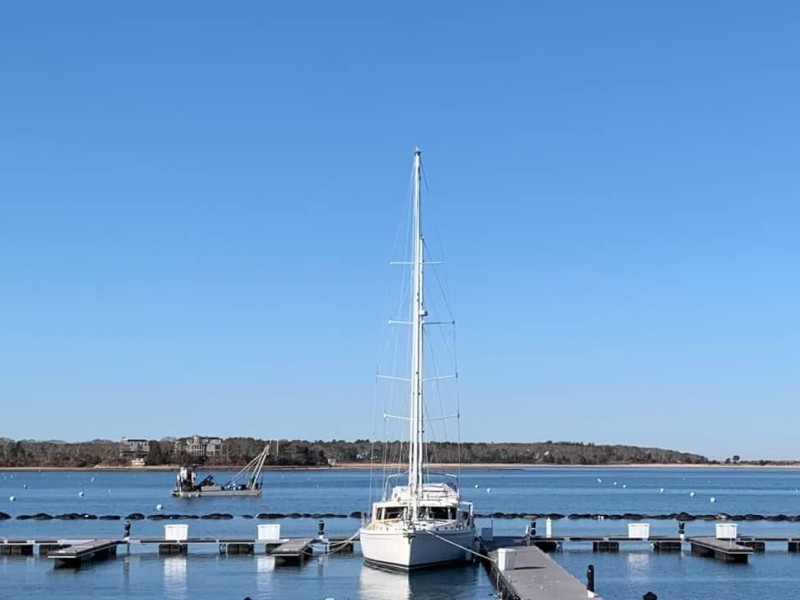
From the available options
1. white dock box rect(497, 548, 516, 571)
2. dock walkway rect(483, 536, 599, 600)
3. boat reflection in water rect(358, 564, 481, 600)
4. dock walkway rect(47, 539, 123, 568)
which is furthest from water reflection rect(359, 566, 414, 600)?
dock walkway rect(47, 539, 123, 568)

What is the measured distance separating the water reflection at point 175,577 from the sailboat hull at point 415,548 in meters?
8.34

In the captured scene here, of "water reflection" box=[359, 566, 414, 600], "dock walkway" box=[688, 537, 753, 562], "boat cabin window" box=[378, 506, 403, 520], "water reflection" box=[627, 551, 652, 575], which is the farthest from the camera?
"dock walkway" box=[688, 537, 753, 562]

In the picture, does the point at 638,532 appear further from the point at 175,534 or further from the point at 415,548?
the point at 175,534

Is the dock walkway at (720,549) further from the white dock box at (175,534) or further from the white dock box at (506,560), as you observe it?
the white dock box at (175,534)

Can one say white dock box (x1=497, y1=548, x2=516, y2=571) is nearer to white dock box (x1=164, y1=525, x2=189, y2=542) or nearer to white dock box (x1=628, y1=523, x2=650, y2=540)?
white dock box (x1=628, y1=523, x2=650, y2=540)

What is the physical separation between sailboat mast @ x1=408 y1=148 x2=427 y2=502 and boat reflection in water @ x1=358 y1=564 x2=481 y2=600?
370 centimetres

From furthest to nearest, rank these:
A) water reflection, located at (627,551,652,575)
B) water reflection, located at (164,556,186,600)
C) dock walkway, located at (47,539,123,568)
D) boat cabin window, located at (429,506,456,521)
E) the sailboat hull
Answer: dock walkway, located at (47,539,123,568) < water reflection, located at (627,551,652,575) < boat cabin window, located at (429,506,456,521) < the sailboat hull < water reflection, located at (164,556,186,600)

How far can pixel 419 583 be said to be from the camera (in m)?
46.8

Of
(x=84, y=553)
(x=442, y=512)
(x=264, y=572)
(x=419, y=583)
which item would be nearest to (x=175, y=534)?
(x=84, y=553)

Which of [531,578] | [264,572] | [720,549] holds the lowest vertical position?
[264,572]

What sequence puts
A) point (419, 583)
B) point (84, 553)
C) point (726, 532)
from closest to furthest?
point (419, 583) → point (84, 553) → point (726, 532)

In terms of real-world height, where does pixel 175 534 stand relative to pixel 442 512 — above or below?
below

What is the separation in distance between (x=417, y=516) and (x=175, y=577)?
11.1m

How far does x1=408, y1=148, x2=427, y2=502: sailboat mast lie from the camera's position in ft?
171
